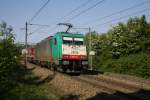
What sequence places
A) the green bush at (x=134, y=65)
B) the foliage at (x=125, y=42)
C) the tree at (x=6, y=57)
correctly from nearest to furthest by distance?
the tree at (x=6, y=57)
the green bush at (x=134, y=65)
the foliage at (x=125, y=42)

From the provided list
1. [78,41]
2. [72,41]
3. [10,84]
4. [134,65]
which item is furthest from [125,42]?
[10,84]

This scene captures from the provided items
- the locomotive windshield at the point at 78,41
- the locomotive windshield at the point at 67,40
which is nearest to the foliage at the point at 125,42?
the locomotive windshield at the point at 78,41

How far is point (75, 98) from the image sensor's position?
12.9m

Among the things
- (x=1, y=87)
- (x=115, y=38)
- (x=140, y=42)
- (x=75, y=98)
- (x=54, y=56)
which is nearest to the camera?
(x=75, y=98)

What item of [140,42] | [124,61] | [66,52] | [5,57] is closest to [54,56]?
[66,52]

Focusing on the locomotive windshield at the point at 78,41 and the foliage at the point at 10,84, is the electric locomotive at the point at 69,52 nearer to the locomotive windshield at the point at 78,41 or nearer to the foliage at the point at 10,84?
the locomotive windshield at the point at 78,41

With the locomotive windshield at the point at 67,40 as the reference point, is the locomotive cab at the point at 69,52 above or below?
below

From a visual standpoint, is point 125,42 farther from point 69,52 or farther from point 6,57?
point 6,57

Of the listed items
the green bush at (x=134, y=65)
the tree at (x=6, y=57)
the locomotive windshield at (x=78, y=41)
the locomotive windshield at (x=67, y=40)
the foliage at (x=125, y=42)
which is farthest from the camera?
the foliage at (x=125, y=42)

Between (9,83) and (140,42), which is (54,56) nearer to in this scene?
(9,83)

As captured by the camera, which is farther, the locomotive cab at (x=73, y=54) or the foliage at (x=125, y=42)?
the foliage at (x=125, y=42)

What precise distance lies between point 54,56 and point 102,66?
33.4ft

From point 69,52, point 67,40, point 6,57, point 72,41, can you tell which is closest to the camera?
point 6,57

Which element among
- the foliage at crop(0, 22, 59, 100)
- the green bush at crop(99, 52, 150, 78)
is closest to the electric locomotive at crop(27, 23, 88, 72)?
the green bush at crop(99, 52, 150, 78)
